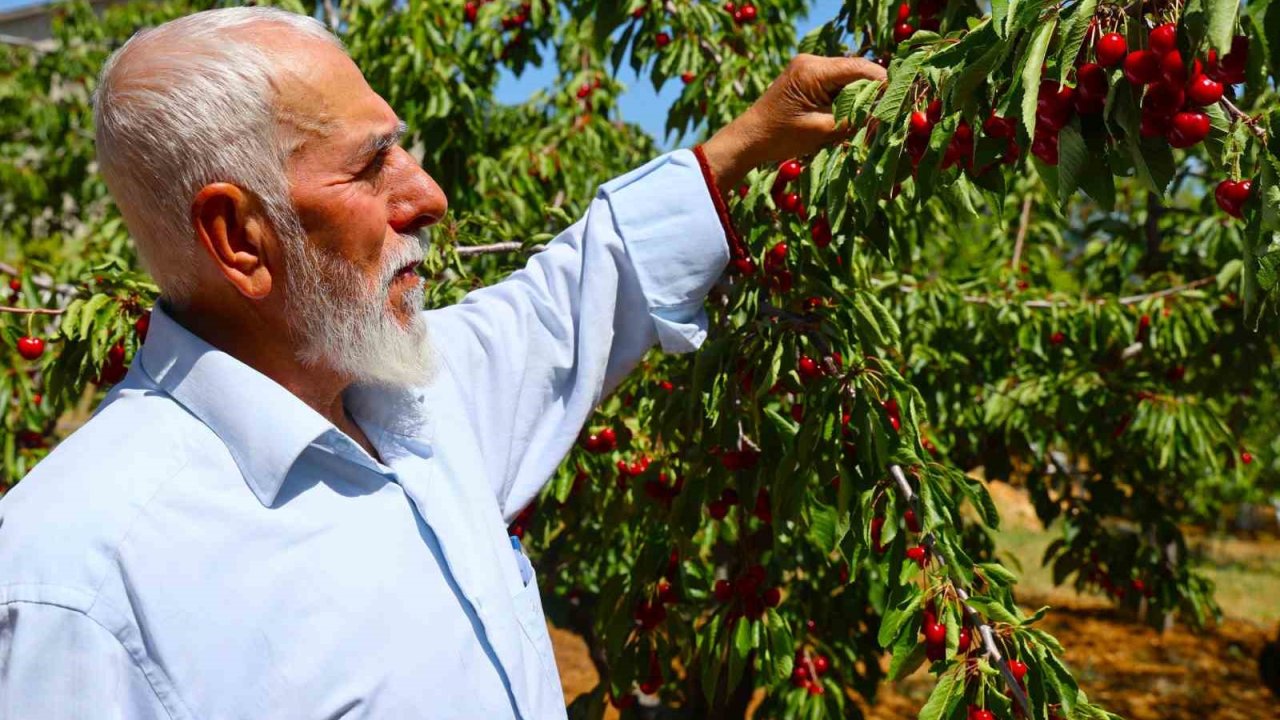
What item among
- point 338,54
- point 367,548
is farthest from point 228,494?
point 338,54

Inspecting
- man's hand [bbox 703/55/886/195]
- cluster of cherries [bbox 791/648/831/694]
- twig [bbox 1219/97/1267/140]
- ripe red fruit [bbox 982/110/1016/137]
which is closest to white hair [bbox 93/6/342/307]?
man's hand [bbox 703/55/886/195]

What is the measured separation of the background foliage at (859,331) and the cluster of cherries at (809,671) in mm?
14

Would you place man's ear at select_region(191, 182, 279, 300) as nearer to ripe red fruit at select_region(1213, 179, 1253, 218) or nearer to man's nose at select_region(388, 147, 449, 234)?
man's nose at select_region(388, 147, 449, 234)

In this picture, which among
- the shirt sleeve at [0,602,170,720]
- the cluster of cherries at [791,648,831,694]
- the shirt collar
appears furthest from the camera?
the cluster of cherries at [791,648,831,694]

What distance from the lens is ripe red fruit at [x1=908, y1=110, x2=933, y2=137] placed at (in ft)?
4.96

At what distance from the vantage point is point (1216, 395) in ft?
14.6

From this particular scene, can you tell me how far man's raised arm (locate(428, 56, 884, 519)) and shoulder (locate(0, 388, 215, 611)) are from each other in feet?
Result: 1.81

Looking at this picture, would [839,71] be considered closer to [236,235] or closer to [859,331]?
[859,331]

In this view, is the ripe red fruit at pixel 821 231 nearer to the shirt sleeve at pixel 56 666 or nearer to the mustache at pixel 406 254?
the mustache at pixel 406 254

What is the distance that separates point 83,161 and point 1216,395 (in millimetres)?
5765

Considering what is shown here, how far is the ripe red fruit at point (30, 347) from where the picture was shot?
246 cm

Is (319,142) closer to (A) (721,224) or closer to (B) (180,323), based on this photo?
(B) (180,323)

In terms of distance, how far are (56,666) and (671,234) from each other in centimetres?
109

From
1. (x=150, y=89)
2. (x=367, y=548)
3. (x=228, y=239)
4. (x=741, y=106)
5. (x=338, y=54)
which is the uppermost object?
(x=741, y=106)
